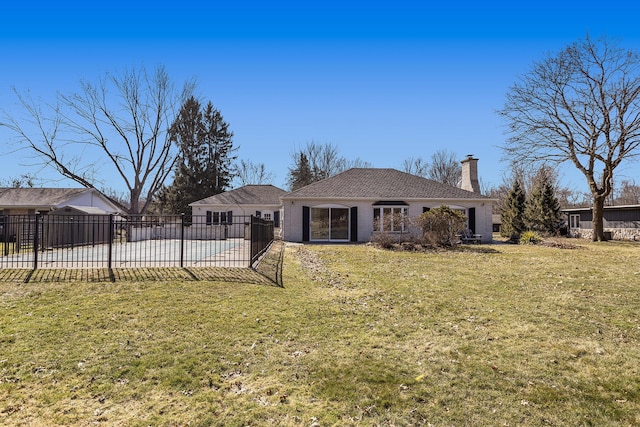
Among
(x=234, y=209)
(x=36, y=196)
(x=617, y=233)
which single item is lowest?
(x=617, y=233)

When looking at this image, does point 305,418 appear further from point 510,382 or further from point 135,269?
point 135,269

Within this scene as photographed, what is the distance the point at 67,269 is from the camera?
8766 millimetres

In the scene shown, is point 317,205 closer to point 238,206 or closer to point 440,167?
point 238,206

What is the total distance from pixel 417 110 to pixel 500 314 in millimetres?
13568

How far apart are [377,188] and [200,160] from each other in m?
26.8

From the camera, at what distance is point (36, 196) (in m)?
24.5

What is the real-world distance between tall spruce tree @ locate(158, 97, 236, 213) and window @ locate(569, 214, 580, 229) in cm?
3443

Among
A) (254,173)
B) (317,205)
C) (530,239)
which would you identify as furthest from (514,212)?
(254,173)

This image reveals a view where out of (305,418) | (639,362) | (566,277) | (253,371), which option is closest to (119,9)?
(253,371)

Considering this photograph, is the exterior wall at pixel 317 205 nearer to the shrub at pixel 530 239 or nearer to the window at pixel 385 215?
the window at pixel 385 215

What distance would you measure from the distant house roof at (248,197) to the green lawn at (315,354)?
22642mm

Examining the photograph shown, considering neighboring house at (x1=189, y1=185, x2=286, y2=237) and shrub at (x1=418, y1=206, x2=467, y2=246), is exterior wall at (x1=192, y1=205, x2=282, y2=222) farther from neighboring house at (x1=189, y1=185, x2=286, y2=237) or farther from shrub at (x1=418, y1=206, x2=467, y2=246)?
shrub at (x1=418, y1=206, x2=467, y2=246)

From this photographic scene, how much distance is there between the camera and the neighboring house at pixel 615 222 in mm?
25434

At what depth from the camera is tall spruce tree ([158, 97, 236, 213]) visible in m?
40.0
